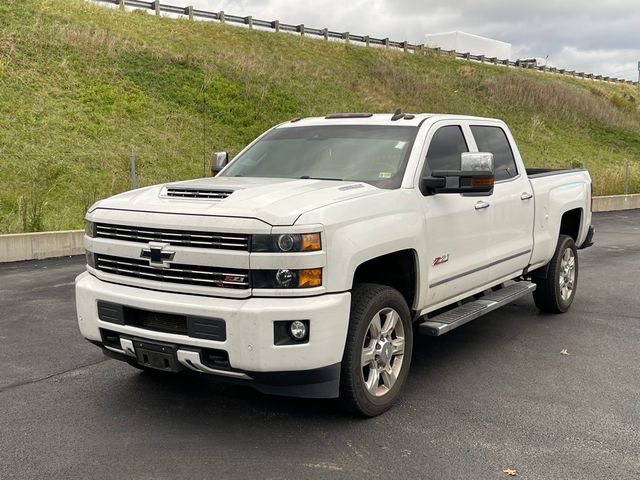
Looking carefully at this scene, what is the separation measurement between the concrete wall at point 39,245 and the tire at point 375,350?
27.8ft

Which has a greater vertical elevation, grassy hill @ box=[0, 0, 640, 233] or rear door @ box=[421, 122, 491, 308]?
grassy hill @ box=[0, 0, 640, 233]

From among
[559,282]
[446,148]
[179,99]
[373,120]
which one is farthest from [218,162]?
[179,99]

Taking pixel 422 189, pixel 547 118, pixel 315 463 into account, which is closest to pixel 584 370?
pixel 422 189

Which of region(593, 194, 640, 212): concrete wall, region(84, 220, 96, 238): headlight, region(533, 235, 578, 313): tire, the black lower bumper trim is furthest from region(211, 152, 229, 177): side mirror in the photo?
region(593, 194, 640, 212): concrete wall

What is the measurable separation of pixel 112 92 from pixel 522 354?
1931 cm

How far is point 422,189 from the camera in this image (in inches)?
180

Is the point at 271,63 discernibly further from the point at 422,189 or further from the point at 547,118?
the point at 422,189

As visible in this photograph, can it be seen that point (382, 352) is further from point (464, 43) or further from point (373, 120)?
point (464, 43)

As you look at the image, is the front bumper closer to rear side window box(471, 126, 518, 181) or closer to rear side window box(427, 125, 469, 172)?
rear side window box(427, 125, 469, 172)

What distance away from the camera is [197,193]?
4.07 m

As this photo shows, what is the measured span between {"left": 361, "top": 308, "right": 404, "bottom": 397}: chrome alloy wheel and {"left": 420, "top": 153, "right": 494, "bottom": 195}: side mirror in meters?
0.97

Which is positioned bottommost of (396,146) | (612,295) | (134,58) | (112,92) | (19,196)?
(612,295)

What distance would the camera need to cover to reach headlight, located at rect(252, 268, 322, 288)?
3547 mm

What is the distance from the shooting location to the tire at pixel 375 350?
12.7 feet
